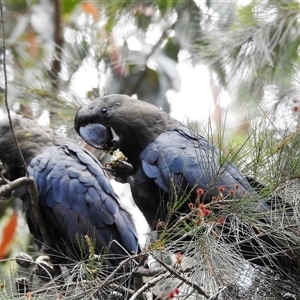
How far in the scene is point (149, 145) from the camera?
248cm

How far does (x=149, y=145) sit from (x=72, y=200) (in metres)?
0.37

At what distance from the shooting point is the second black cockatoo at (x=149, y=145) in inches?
89.4

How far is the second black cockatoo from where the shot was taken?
7.45 feet

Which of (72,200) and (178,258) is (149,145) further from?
(178,258)

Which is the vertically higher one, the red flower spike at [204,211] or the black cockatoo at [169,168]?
the red flower spike at [204,211]

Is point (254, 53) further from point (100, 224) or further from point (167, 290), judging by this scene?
point (167, 290)

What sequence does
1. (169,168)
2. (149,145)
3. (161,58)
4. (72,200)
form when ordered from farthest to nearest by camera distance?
(161,58), (72,200), (149,145), (169,168)

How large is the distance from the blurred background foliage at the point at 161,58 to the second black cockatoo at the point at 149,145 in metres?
0.27

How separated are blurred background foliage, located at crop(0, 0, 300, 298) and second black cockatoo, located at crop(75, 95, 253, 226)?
0.27 meters

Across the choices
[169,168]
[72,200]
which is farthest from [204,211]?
[72,200]

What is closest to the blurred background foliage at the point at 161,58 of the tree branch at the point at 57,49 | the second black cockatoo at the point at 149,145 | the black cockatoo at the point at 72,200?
the tree branch at the point at 57,49

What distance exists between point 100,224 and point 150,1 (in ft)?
4.49

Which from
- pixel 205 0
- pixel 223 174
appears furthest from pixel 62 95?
pixel 223 174

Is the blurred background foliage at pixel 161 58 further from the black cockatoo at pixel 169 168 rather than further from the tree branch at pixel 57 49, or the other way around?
the black cockatoo at pixel 169 168
